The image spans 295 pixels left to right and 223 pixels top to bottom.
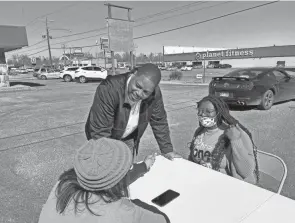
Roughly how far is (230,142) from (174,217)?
918 mm

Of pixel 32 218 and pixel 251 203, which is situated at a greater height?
pixel 251 203

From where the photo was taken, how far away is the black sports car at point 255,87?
7.25 meters

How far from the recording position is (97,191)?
106 centimetres

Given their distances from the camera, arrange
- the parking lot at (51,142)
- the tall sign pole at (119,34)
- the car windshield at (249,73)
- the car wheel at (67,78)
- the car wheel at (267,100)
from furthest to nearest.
Answer: the car wheel at (67,78) < the tall sign pole at (119,34) < the car windshield at (249,73) < the car wheel at (267,100) < the parking lot at (51,142)

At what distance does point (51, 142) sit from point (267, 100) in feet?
21.3

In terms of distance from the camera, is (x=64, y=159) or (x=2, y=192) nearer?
(x=2, y=192)

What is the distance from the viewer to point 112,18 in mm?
16250

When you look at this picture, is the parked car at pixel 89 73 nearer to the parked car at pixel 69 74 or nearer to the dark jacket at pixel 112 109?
the parked car at pixel 69 74

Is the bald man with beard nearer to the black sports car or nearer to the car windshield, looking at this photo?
the black sports car

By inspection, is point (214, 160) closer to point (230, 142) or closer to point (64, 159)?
point (230, 142)

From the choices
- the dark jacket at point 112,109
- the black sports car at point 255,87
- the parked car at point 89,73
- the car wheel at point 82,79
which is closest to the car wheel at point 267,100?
the black sports car at point 255,87

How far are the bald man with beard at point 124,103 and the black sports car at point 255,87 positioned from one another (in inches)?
224

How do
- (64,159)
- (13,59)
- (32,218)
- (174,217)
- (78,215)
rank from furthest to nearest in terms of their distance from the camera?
1. (13,59)
2. (64,159)
3. (32,218)
4. (174,217)
5. (78,215)

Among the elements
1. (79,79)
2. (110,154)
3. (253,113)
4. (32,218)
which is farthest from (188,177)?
(79,79)
